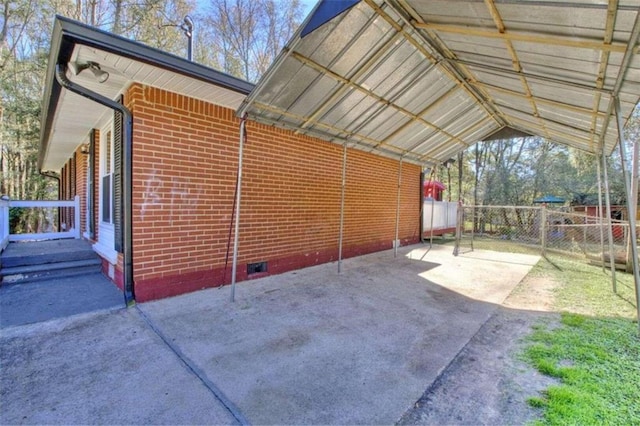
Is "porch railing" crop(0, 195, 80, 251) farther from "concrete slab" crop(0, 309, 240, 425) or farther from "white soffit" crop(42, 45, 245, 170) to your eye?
"concrete slab" crop(0, 309, 240, 425)

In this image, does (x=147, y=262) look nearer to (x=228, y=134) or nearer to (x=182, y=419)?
(x=228, y=134)

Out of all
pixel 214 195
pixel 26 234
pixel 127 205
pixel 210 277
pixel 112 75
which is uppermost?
pixel 112 75

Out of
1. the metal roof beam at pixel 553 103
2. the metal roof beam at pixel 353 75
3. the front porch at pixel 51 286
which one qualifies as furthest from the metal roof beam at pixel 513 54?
the front porch at pixel 51 286

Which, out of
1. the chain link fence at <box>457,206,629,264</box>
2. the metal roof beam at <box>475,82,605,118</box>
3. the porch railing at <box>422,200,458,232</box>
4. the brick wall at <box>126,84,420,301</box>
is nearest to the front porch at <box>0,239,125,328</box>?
the brick wall at <box>126,84,420,301</box>

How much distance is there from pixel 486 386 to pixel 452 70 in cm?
419

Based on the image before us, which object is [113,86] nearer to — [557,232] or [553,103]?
[553,103]

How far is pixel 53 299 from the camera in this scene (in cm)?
377

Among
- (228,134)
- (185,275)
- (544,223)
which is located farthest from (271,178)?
(544,223)

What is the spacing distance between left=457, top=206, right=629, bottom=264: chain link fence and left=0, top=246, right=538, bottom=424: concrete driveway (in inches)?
179

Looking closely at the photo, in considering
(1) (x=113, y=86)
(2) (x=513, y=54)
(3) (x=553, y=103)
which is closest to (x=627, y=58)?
(2) (x=513, y=54)

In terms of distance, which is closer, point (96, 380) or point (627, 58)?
point (96, 380)

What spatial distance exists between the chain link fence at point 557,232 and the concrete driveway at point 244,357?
4.53 metres

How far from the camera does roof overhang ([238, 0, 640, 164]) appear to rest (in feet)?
8.05

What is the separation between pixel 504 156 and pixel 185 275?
19.9 m
